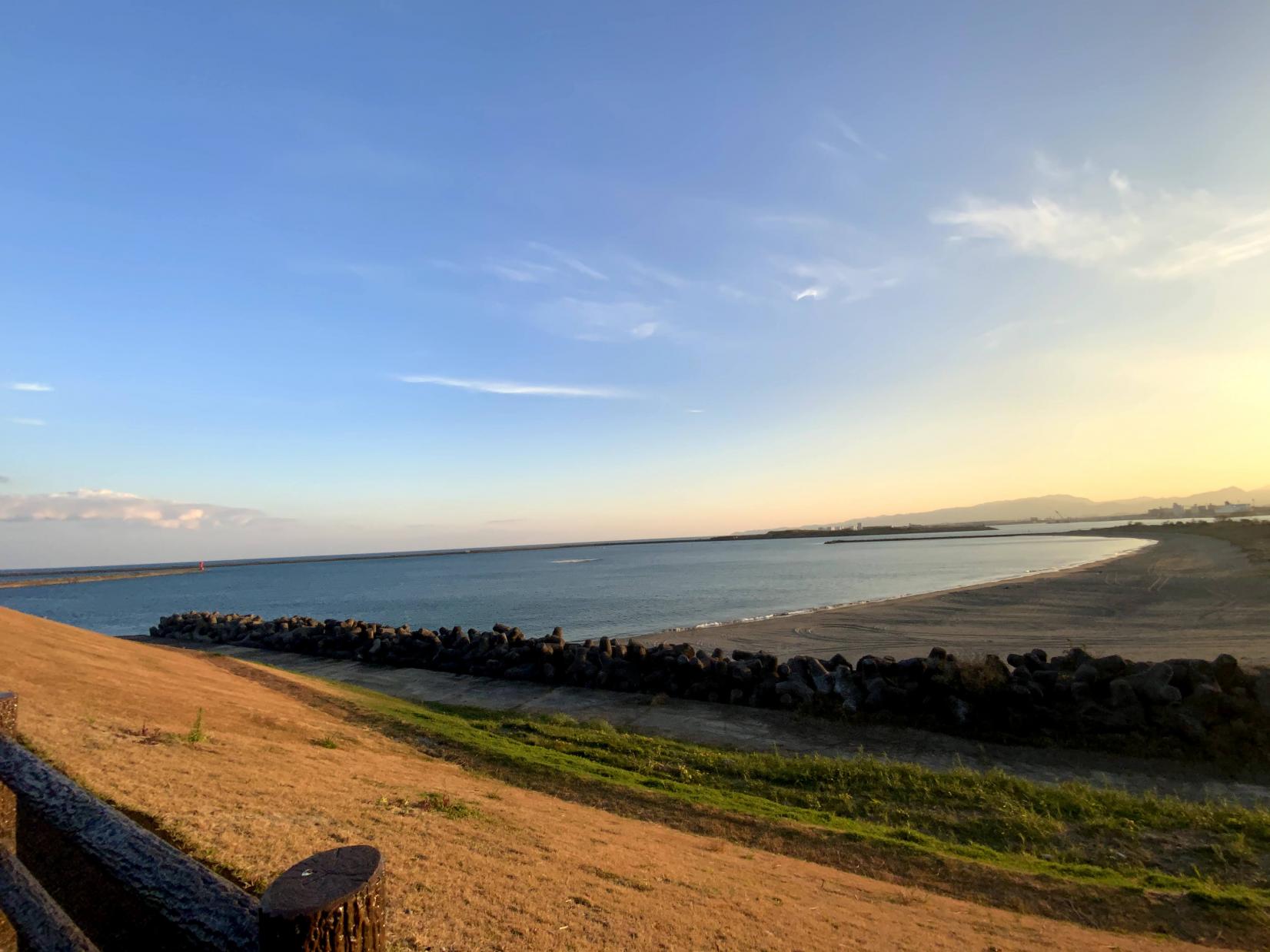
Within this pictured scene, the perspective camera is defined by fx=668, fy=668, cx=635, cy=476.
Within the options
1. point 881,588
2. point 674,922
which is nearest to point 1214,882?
point 674,922

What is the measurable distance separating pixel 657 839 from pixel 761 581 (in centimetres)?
5988

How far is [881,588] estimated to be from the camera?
5134 cm

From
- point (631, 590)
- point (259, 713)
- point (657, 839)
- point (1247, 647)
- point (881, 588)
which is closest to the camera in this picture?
point (657, 839)

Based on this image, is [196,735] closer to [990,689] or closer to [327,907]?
[327,907]

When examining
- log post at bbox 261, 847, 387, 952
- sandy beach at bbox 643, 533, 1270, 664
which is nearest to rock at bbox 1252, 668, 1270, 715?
sandy beach at bbox 643, 533, 1270, 664

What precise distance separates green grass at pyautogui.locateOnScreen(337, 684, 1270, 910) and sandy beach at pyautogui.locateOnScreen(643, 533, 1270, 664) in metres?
9.92

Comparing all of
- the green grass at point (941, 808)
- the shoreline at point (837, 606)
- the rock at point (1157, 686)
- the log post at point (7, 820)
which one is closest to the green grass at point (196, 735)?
the green grass at point (941, 808)

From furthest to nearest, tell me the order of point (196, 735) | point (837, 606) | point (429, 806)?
point (837, 606), point (196, 735), point (429, 806)

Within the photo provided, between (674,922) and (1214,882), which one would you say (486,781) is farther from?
(1214,882)

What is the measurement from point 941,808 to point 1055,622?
23.7m

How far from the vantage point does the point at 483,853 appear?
19.6 feet

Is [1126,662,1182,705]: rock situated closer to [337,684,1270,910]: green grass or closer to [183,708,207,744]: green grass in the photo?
[337,684,1270,910]: green grass

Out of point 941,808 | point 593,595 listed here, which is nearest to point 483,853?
point 941,808

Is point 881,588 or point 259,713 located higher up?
point 259,713
